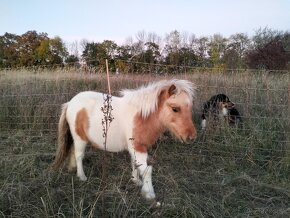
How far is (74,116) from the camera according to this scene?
4113 mm

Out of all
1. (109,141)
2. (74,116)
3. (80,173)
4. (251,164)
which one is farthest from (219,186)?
(74,116)

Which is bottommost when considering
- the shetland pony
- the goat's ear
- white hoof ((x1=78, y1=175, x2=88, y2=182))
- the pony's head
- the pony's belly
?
white hoof ((x1=78, y1=175, x2=88, y2=182))

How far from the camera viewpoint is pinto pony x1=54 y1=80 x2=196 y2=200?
3.42 meters

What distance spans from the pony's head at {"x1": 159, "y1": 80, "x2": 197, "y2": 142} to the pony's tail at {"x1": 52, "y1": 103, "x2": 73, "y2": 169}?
60.8 inches

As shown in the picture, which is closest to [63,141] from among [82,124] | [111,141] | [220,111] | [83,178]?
[82,124]

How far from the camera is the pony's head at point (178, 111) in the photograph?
336cm

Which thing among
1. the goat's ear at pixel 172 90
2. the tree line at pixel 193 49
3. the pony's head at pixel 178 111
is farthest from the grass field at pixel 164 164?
the tree line at pixel 193 49

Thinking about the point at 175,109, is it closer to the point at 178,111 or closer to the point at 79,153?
the point at 178,111

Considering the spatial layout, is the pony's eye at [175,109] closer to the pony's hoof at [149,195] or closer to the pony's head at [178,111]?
the pony's head at [178,111]

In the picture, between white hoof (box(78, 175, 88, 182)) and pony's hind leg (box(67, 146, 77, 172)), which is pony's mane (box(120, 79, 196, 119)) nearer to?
white hoof (box(78, 175, 88, 182))

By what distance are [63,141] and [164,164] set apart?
1.55 metres

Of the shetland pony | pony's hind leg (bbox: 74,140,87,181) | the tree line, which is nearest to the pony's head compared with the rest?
pony's hind leg (bbox: 74,140,87,181)

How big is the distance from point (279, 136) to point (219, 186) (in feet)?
6.17

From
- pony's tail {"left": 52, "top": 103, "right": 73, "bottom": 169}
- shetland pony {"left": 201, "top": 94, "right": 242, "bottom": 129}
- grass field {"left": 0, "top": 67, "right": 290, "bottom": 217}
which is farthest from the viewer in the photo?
shetland pony {"left": 201, "top": 94, "right": 242, "bottom": 129}
